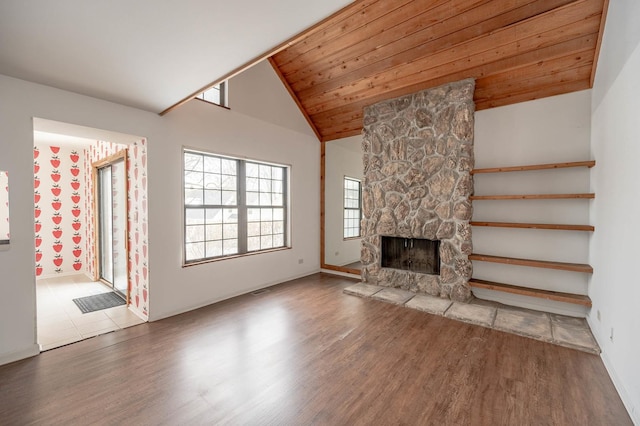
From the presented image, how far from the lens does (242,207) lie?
4.48 metres

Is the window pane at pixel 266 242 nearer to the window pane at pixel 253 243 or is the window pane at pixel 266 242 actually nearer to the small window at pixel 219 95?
the window pane at pixel 253 243

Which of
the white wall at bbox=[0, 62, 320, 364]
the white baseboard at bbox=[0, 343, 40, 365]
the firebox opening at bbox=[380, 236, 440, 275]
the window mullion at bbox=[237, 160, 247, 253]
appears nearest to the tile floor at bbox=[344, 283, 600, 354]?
the firebox opening at bbox=[380, 236, 440, 275]

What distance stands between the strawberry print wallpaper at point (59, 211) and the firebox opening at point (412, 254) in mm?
6027

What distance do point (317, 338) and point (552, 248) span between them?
3.23 metres

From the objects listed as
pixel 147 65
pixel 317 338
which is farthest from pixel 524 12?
pixel 317 338

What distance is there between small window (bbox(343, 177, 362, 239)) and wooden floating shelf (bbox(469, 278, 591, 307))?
10.5ft

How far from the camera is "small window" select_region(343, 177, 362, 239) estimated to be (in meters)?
6.64

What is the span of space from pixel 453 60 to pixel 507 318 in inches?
130

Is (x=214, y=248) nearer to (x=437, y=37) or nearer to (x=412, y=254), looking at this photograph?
(x=412, y=254)

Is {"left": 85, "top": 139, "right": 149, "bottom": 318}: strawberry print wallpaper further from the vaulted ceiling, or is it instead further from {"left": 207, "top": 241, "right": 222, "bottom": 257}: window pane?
the vaulted ceiling

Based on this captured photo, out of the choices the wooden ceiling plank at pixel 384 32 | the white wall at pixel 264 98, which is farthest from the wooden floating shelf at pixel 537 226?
the white wall at pixel 264 98

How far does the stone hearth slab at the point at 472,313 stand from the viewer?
3234 millimetres

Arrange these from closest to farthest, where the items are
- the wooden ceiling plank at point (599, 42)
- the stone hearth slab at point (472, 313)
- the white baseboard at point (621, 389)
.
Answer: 1. the white baseboard at point (621, 389)
2. the wooden ceiling plank at point (599, 42)
3. the stone hearth slab at point (472, 313)

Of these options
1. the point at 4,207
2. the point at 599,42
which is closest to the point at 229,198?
the point at 4,207
